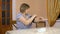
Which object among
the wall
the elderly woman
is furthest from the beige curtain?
the elderly woman

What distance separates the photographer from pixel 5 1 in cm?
436

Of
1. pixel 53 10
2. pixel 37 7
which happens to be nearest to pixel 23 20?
pixel 53 10

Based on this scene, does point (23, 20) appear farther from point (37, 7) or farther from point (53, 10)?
point (37, 7)

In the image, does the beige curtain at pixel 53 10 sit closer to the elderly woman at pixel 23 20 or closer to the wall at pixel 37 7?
the wall at pixel 37 7

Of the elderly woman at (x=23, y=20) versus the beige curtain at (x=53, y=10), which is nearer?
the elderly woman at (x=23, y=20)

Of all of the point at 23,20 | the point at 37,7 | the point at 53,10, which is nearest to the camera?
the point at 23,20

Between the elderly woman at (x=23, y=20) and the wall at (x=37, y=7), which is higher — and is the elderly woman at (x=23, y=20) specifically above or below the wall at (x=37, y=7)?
below

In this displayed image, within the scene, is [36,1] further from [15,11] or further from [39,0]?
[15,11]

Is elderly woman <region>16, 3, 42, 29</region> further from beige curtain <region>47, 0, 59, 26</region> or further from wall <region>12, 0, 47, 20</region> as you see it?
wall <region>12, 0, 47, 20</region>

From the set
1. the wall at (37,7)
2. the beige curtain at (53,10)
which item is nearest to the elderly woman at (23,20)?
the beige curtain at (53,10)

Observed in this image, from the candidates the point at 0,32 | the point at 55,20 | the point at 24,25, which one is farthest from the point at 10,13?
the point at 24,25

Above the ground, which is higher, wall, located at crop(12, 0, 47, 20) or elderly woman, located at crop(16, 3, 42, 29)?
wall, located at crop(12, 0, 47, 20)

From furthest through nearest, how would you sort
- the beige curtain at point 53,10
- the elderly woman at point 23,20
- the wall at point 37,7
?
1. the wall at point 37,7
2. the beige curtain at point 53,10
3. the elderly woman at point 23,20

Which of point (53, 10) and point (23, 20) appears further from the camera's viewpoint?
point (53, 10)
